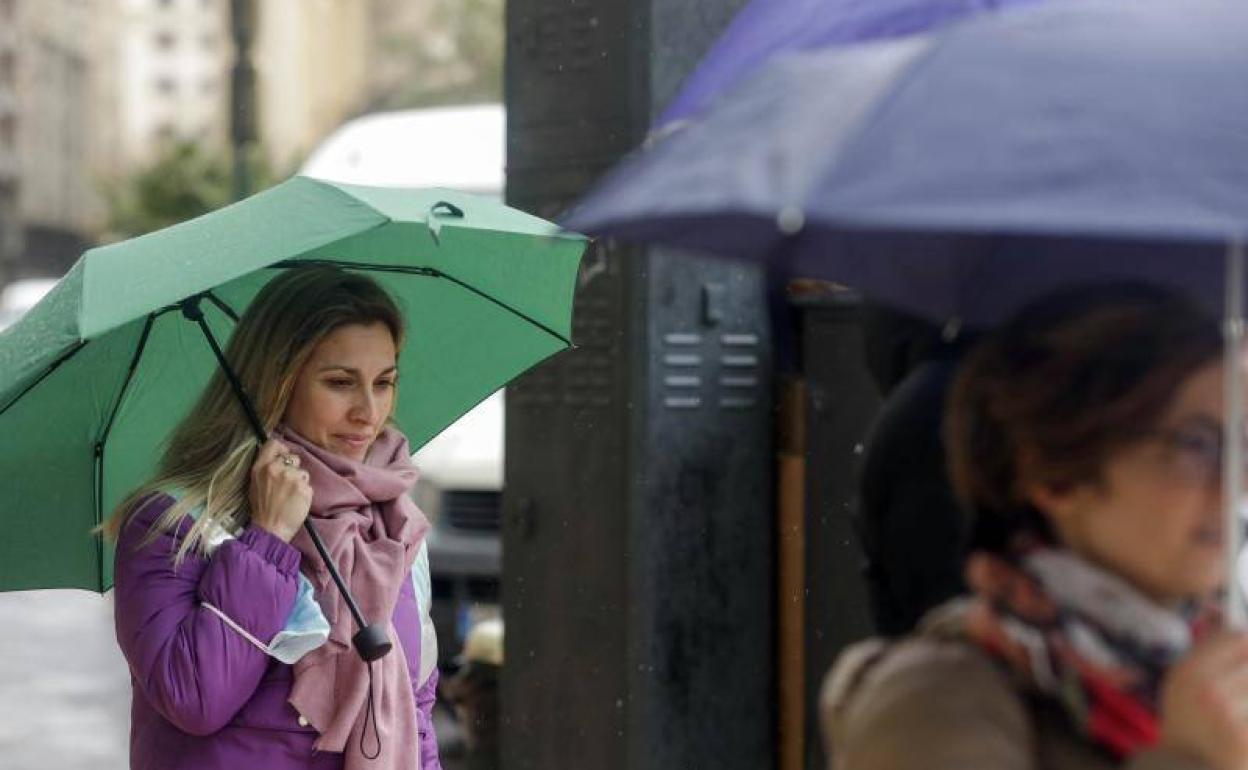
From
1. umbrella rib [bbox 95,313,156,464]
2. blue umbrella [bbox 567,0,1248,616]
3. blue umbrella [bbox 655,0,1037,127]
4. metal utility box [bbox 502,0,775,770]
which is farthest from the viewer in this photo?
metal utility box [bbox 502,0,775,770]

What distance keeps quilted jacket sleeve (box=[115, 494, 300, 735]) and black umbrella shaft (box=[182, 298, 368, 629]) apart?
8 centimetres

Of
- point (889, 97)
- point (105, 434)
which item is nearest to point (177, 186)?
point (105, 434)

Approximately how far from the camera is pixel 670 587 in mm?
6066

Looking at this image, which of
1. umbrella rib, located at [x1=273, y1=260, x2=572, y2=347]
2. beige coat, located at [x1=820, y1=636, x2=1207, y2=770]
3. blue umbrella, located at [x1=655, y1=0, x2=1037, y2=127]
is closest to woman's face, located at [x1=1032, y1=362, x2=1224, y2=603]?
beige coat, located at [x1=820, y1=636, x2=1207, y2=770]

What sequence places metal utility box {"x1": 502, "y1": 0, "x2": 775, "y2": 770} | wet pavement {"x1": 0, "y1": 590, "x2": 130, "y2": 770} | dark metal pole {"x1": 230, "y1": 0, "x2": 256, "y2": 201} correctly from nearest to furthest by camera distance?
metal utility box {"x1": 502, "y1": 0, "x2": 775, "y2": 770} → wet pavement {"x1": 0, "y1": 590, "x2": 130, "y2": 770} → dark metal pole {"x1": 230, "y1": 0, "x2": 256, "y2": 201}

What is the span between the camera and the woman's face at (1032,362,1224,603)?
7.11 ft

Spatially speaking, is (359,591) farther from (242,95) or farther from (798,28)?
(242,95)

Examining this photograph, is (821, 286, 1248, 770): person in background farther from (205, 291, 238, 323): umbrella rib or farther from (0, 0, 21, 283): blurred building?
(0, 0, 21, 283): blurred building

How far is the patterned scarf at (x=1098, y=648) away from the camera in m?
2.15

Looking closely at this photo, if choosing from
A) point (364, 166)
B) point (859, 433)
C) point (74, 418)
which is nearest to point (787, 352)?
point (74, 418)

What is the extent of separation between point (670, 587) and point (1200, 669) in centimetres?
396

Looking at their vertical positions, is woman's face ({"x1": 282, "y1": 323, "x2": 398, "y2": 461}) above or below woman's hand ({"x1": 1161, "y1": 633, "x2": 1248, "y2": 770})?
above

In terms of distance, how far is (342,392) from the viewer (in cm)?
402

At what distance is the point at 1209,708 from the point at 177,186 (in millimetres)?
46400
